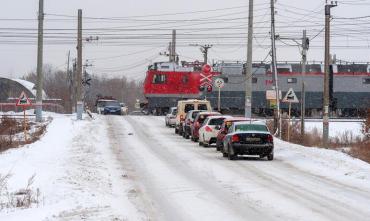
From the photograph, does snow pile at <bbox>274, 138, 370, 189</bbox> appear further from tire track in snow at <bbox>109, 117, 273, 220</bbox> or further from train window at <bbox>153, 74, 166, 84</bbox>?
train window at <bbox>153, 74, 166, 84</bbox>

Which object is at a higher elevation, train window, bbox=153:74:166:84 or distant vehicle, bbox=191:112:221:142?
train window, bbox=153:74:166:84

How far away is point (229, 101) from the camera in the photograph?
70.4m

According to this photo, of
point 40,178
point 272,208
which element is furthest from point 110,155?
point 272,208

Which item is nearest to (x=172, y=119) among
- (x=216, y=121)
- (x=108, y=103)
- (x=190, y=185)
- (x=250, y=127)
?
(x=216, y=121)

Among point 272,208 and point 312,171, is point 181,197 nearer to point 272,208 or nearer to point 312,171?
point 272,208

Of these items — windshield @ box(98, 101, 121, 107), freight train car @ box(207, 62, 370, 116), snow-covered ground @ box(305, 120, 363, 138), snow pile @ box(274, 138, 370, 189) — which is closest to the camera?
snow pile @ box(274, 138, 370, 189)

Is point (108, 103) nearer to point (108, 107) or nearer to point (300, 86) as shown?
point (108, 107)

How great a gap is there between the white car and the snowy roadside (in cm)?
490

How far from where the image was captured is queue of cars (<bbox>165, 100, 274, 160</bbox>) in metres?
27.4

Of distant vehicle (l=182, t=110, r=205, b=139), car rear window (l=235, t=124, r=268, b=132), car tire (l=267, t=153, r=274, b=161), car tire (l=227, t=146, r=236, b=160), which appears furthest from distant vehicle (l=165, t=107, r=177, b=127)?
car tire (l=267, t=153, r=274, b=161)

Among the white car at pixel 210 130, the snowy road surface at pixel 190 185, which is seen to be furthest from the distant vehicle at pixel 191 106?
the snowy road surface at pixel 190 185

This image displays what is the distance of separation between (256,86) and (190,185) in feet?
175

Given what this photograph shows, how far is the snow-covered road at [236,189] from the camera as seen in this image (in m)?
13.3

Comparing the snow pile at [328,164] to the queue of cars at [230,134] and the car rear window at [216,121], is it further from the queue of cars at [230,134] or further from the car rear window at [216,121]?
the car rear window at [216,121]
